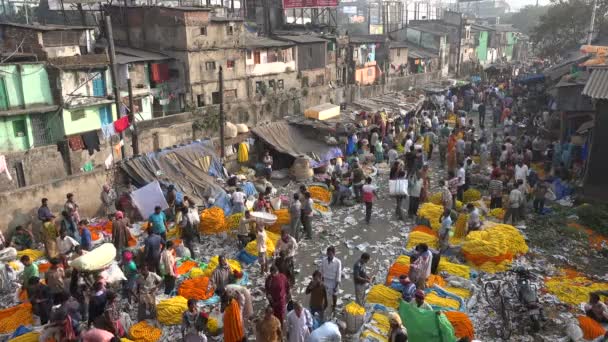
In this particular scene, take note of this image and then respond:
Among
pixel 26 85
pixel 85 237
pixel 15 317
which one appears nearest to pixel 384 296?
pixel 15 317

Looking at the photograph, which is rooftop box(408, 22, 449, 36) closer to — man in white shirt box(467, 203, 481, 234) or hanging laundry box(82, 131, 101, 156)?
hanging laundry box(82, 131, 101, 156)

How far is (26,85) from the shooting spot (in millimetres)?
18781

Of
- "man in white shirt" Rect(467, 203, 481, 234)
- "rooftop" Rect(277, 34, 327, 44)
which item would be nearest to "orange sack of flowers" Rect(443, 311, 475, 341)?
"man in white shirt" Rect(467, 203, 481, 234)

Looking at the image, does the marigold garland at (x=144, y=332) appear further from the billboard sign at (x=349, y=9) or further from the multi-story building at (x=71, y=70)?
the billboard sign at (x=349, y=9)

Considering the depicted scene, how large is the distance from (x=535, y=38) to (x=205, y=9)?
28.5m

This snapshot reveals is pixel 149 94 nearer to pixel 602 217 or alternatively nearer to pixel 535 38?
pixel 602 217

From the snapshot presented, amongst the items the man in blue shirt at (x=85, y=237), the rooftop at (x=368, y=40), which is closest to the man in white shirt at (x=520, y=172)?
the man in blue shirt at (x=85, y=237)

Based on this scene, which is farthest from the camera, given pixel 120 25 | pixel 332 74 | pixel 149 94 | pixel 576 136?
pixel 332 74

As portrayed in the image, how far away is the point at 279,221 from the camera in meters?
13.5

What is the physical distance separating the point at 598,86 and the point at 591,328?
25.4ft

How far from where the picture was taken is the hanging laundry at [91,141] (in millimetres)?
18375

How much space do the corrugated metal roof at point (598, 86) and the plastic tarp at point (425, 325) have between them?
8800 mm

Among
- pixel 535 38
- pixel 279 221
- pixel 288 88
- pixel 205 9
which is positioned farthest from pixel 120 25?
pixel 535 38

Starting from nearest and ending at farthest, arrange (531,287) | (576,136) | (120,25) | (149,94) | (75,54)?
1. (531,287)
2. (576,136)
3. (75,54)
4. (149,94)
5. (120,25)
